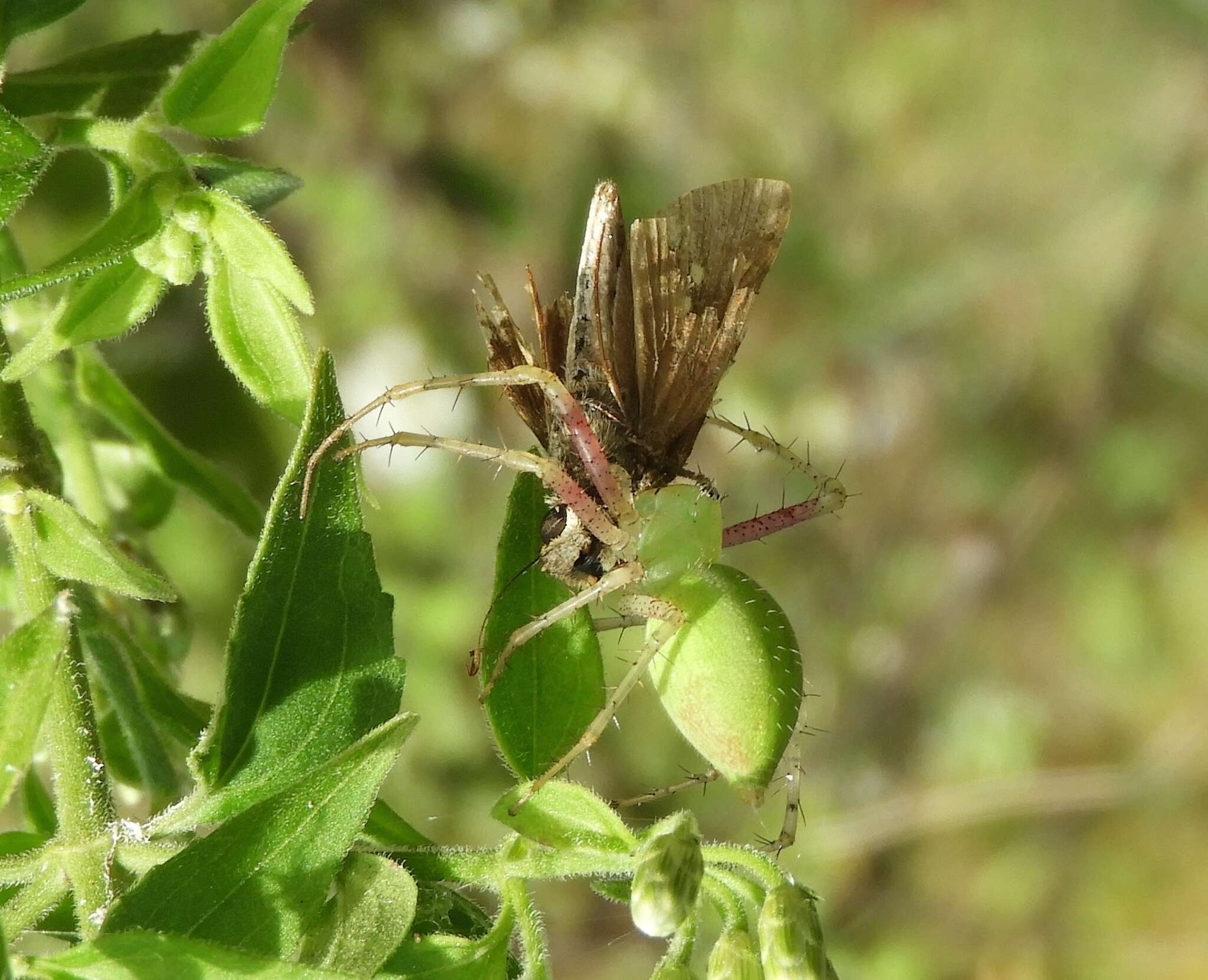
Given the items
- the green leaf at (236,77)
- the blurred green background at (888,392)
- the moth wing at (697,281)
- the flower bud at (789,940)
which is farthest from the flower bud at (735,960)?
the blurred green background at (888,392)

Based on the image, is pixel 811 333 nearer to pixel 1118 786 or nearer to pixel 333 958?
pixel 1118 786

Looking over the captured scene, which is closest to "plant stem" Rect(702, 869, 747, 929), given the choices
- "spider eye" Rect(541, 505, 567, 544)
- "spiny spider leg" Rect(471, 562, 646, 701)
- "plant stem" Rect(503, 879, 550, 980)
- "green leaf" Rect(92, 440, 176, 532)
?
"plant stem" Rect(503, 879, 550, 980)

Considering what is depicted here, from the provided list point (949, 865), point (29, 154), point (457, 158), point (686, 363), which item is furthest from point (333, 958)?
point (949, 865)

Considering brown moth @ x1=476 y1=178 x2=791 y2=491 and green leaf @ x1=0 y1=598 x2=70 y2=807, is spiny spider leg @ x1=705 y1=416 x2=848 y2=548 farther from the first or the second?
green leaf @ x1=0 y1=598 x2=70 y2=807

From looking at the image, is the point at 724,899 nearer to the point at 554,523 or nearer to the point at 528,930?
the point at 528,930

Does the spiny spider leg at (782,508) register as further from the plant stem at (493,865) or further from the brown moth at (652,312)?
the plant stem at (493,865)
